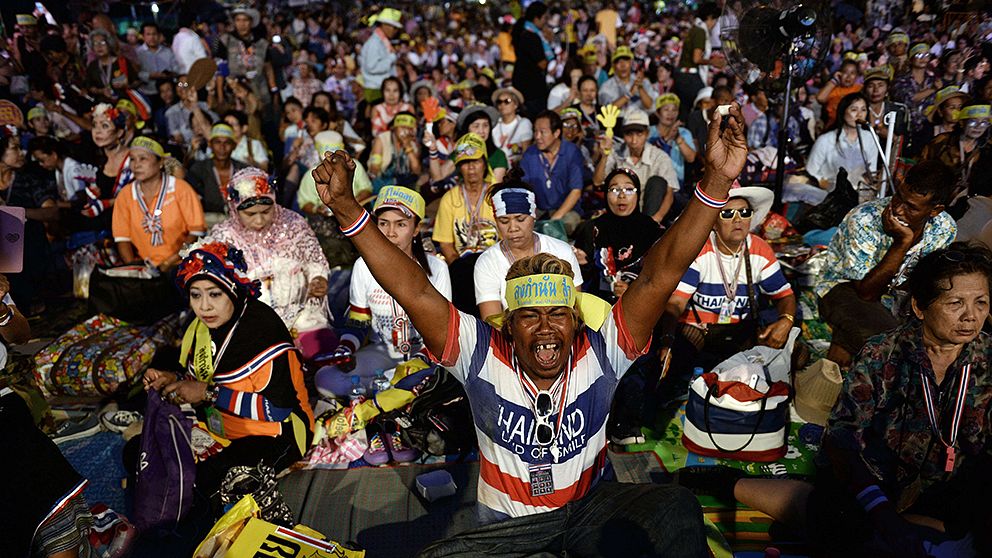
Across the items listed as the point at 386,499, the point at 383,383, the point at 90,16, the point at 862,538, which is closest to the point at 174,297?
the point at 383,383

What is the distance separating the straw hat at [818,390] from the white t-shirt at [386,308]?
2606mm

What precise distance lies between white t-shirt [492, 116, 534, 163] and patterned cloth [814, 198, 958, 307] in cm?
506

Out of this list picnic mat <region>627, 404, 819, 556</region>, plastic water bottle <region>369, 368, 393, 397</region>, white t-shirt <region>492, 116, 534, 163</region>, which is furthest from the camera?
white t-shirt <region>492, 116, 534, 163</region>

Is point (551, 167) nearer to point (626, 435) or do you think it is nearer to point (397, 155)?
point (397, 155)

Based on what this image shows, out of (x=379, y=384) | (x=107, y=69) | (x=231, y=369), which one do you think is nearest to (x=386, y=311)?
(x=379, y=384)

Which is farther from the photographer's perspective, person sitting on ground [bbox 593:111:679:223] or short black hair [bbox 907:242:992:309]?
person sitting on ground [bbox 593:111:679:223]

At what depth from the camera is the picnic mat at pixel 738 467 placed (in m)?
3.74

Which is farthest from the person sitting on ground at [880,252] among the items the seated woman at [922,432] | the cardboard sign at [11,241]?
the cardboard sign at [11,241]

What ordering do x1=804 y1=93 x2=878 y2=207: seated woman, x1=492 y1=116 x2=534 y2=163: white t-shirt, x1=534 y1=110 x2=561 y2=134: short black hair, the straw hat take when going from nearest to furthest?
1. the straw hat
2. x1=534 y1=110 x2=561 y2=134: short black hair
3. x1=804 y1=93 x2=878 y2=207: seated woman
4. x1=492 y1=116 x2=534 y2=163: white t-shirt

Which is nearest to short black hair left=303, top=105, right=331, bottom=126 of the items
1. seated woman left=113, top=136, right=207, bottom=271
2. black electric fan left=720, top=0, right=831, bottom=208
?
seated woman left=113, top=136, right=207, bottom=271

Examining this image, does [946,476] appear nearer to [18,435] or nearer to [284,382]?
[284,382]

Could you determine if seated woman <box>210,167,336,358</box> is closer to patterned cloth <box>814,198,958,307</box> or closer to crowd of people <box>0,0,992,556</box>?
crowd of people <box>0,0,992,556</box>

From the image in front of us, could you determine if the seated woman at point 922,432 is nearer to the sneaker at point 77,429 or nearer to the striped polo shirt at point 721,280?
the striped polo shirt at point 721,280

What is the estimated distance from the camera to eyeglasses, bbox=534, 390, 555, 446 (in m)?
2.66
